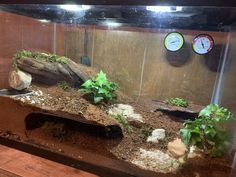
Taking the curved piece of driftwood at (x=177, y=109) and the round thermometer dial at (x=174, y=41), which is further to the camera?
the curved piece of driftwood at (x=177, y=109)

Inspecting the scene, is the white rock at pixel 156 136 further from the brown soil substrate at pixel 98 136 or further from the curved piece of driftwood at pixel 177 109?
the curved piece of driftwood at pixel 177 109

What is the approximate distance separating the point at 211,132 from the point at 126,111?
633mm

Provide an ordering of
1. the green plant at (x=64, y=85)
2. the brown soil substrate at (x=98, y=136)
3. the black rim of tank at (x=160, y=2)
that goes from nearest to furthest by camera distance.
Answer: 1. the black rim of tank at (x=160, y=2)
2. the brown soil substrate at (x=98, y=136)
3. the green plant at (x=64, y=85)

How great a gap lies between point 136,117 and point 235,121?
67 cm

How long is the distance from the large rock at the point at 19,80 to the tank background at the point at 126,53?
0.25 feet

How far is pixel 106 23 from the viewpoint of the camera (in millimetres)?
1169

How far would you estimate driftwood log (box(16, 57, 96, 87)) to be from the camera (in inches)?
63.1

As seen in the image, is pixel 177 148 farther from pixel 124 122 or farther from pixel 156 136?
pixel 124 122

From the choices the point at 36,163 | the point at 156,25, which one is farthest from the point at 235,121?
the point at 36,163

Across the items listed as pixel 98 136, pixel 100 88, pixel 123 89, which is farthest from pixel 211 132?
pixel 100 88

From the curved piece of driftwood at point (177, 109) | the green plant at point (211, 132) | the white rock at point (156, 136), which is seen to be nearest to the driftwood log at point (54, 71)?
the curved piece of driftwood at point (177, 109)

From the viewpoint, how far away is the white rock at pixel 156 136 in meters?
1.13

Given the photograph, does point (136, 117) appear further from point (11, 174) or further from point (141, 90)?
point (11, 174)

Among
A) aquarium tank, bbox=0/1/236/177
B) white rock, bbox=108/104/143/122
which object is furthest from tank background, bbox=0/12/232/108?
white rock, bbox=108/104/143/122
